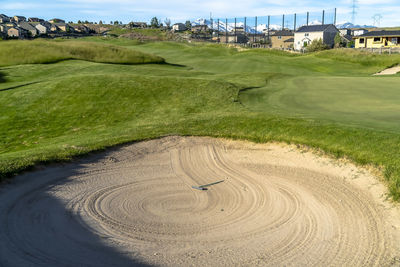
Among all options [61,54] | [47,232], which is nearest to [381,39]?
[61,54]

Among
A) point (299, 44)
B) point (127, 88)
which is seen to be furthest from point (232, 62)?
point (299, 44)

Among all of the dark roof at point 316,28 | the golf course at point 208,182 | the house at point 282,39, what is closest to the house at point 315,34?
the dark roof at point 316,28

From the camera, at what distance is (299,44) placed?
116000 mm

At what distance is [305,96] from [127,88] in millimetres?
13652

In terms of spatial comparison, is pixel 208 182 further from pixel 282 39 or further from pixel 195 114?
pixel 282 39

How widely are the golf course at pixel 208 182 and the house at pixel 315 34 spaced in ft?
310

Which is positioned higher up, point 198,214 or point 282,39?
point 282,39

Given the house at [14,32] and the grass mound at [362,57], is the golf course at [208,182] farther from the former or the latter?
the house at [14,32]

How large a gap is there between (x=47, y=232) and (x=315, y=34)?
383 feet

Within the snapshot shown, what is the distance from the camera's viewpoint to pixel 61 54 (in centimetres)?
5088

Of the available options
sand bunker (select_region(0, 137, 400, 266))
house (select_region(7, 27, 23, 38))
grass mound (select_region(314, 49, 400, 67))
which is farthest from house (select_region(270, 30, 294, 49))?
sand bunker (select_region(0, 137, 400, 266))

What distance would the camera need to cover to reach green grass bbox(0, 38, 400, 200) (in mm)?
13164

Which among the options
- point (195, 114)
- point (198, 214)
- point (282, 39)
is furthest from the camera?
point (282, 39)

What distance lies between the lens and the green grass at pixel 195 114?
1316 centimetres
